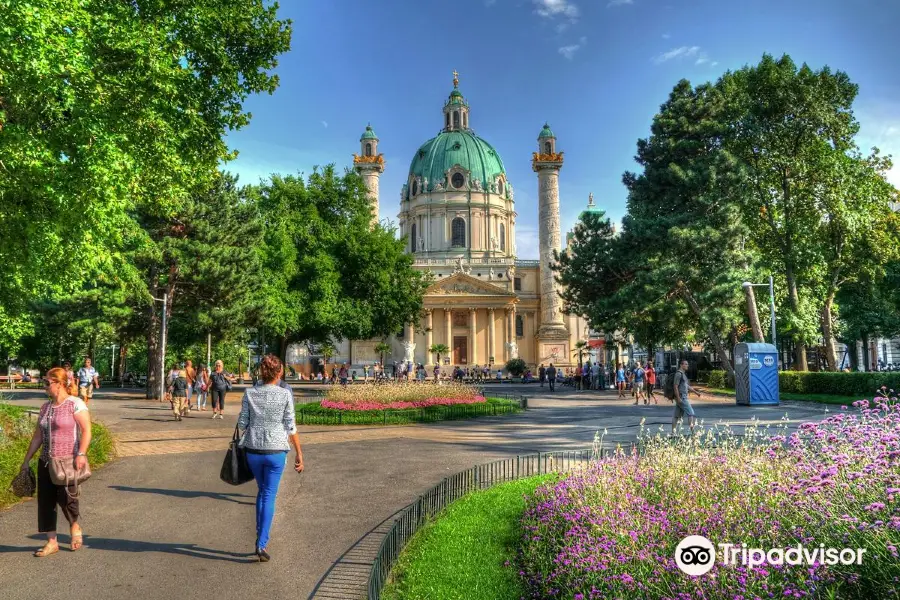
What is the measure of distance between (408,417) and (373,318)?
19294 millimetres

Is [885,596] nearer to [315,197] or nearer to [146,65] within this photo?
[146,65]

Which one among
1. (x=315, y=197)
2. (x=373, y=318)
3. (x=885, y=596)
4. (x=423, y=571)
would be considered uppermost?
(x=315, y=197)

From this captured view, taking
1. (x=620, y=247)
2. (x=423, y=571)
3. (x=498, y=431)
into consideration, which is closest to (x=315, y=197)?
(x=620, y=247)

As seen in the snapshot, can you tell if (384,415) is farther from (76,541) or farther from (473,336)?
(473,336)

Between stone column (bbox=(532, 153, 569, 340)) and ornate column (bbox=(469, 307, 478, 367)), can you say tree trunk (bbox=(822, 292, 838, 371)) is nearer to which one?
stone column (bbox=(532, 153, 569, 340))

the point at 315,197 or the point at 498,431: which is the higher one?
the point at 315,197

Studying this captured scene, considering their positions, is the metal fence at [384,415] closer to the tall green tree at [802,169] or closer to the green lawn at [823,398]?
the green lawn at [823,398]

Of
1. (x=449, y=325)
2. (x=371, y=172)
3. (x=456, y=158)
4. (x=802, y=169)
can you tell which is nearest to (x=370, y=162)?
(x=371, y=172)

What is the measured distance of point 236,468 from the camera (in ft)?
20.3

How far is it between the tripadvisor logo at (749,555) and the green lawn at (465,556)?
1.29 metres

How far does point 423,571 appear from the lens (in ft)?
18.3

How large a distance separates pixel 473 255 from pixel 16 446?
6973 centimetres

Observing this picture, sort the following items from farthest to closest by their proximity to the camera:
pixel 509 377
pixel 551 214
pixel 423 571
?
pixel 551 214, pixel 509 377, pixel 423 571

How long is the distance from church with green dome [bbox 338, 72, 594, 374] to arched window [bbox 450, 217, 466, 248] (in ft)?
0.40
